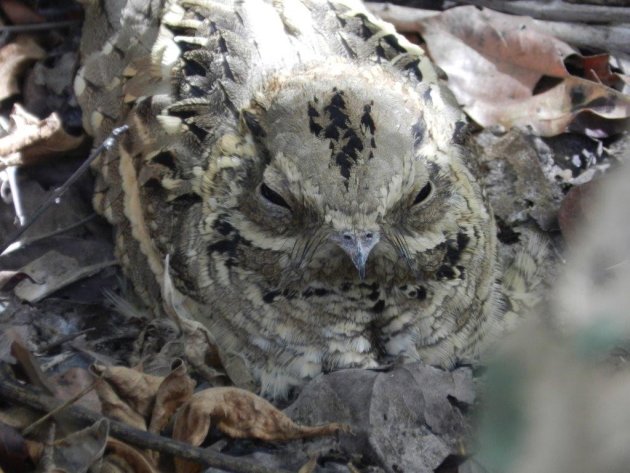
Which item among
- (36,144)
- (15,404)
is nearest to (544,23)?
(36,144)

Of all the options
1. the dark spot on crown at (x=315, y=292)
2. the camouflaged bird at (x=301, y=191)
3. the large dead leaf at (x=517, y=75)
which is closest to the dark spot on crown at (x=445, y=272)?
the camouflaged bird at (x=301, y=191)

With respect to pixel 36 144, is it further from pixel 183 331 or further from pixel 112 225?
pixel 183 331

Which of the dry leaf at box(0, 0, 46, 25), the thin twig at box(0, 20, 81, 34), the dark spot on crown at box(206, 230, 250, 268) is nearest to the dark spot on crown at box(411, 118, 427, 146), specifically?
the dark spot on crown at box(206, 230, 250, 268)

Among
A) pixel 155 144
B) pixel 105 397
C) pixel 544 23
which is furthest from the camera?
pixel 544 23

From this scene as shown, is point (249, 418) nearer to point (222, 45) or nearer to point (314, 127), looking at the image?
point (314, 127)

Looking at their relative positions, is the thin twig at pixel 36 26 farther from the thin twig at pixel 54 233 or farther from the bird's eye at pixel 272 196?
the bird's eye at pixel 272 196

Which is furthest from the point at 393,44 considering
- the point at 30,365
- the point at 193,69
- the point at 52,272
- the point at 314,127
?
the point at 30,365

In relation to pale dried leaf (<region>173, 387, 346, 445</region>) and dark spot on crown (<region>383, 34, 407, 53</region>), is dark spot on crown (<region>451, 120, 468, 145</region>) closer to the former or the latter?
dark spot on crown (<region>383, 34, 407, 53</region>)
